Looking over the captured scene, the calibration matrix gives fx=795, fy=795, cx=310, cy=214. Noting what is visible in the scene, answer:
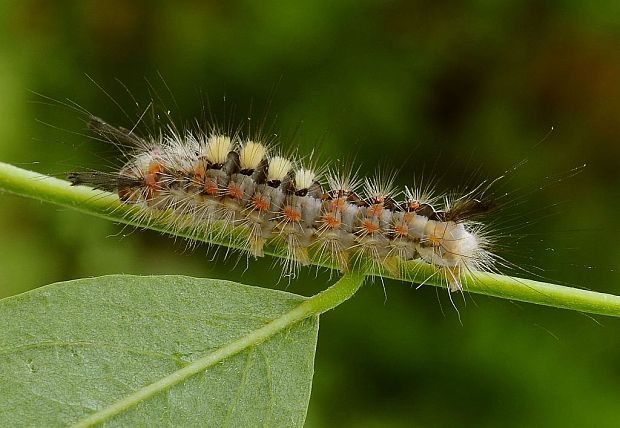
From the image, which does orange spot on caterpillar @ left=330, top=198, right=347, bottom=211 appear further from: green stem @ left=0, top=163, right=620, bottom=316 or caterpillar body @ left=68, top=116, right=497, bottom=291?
green stem @ left=0, top=163, right=620, bottom=316

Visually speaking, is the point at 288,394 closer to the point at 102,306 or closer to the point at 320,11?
the point at 102,306

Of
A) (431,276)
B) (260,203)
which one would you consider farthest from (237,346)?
(260,203)

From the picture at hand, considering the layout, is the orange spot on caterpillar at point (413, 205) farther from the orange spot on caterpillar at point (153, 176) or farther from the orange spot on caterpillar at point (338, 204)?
the orange spot on caterpillar at point (153, 176)

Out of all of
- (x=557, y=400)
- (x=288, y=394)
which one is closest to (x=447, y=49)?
(x=557, y=400)

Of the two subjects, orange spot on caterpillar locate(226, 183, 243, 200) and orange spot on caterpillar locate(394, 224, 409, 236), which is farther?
orange spot on caterpillar locate(226, 183, 243, 200)

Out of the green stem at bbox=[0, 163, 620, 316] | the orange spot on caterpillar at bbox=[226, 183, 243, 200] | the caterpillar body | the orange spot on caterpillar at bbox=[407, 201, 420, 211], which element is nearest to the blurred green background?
the caterpillar body

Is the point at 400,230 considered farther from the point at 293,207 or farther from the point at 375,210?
the point at 293,207
